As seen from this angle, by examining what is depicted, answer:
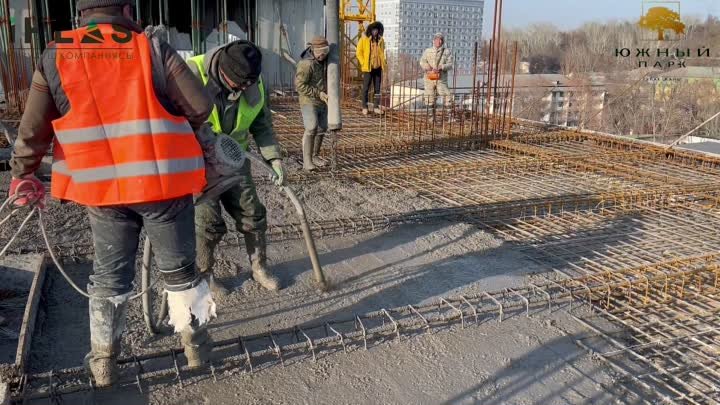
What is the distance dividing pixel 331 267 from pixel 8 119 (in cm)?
583

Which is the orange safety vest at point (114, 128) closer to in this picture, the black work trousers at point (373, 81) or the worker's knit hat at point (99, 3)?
the worker's knit hat at point (99, 3)

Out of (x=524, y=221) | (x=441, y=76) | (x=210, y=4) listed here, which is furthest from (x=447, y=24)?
(x=524, y=221)

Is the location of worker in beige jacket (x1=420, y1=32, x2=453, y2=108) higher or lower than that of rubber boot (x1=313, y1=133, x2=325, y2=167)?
higher

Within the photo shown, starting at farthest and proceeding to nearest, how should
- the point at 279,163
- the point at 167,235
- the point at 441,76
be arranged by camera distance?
the point at 441,76
the point at 279,163
the point at 167,235

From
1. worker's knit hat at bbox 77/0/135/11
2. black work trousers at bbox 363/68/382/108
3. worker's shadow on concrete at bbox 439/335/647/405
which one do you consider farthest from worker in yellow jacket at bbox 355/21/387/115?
worker's knit hat at bbox 77/0/135/11

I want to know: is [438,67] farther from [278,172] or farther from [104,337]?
[104,337]

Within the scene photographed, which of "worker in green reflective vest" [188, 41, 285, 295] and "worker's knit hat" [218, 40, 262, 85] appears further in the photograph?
"worker in green reflective vest" [188, 41, 285, 295]

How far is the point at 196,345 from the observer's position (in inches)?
99.4

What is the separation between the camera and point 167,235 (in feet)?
7.66

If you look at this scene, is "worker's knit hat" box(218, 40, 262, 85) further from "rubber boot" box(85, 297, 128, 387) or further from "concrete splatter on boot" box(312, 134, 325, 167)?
"concrete splatter on boot" box(312, 134, 325, 167)

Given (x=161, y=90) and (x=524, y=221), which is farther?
(x=524, y=221)

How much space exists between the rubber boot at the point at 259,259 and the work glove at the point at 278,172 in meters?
0.38

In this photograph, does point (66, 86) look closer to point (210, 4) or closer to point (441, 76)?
point (441, 76)

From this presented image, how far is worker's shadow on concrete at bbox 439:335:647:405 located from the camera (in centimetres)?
246
